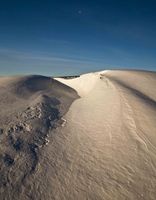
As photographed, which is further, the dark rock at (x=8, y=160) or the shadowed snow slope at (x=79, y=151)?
the dark rock at (x=8, y=160)

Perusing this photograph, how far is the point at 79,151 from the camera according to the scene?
19.9 ft

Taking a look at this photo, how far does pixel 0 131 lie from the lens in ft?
22.1

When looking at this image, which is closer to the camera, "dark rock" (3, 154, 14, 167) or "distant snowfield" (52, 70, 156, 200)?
"distant snowfield" (52, 70, 156, 200)

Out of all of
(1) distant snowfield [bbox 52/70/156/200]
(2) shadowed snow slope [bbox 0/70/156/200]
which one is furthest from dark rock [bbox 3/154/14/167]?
(1) distant snowfield [bbox 52/70/156/200]

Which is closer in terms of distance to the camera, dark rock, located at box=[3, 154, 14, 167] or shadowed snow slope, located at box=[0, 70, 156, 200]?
shadowed snow slope, located at box=[0, 70, 156, 200]

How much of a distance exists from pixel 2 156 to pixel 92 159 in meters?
2.18

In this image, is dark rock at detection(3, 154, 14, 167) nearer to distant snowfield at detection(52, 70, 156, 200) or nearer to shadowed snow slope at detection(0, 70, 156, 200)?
shadowed snow slope at detection(0, 70, 156, 200)

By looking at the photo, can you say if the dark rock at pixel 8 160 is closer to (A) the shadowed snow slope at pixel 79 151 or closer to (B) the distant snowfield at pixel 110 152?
(A) the shadowed snow slope at pixel 79 151

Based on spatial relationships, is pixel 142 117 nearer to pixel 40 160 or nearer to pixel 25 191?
pixel 40 160

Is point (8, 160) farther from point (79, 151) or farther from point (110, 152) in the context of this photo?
point (110, 152)

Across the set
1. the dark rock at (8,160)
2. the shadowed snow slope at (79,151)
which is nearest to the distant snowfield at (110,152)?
the shadowed snow slope at (79,151)

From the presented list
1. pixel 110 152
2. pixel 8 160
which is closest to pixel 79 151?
pixel 110 152

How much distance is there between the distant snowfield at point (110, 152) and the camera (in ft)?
15.5

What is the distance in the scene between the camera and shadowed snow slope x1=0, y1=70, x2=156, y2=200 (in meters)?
4.66
